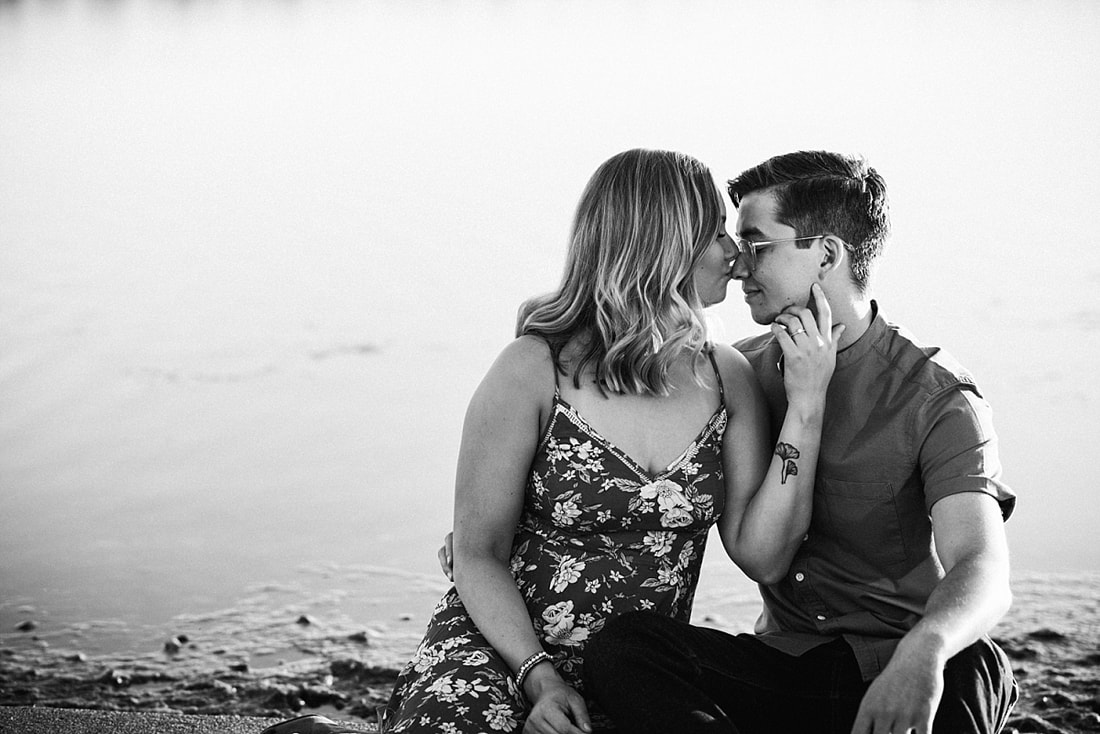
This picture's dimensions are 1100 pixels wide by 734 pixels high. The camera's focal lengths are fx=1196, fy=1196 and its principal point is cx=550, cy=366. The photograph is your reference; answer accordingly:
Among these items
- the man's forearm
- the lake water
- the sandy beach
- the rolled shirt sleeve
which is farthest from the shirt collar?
the lake water

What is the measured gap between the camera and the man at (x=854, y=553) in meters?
2.07

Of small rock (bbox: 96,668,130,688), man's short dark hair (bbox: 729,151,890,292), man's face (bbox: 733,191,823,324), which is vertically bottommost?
small rock (bbox: 96,668,130,688)

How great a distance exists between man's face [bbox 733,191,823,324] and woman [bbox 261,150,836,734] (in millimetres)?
122

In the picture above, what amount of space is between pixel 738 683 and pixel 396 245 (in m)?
6.29

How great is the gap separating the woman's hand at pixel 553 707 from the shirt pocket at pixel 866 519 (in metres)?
0.68

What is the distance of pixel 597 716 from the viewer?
2295 mm

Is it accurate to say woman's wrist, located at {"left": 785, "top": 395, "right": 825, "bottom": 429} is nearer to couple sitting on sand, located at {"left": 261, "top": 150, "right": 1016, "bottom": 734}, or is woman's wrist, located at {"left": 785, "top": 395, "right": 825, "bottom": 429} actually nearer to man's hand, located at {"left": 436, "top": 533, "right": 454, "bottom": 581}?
couple sitting on sand, located at {"left": 261, "top": 150, "right": 1016, "bottom": 734}

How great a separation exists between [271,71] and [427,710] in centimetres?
798

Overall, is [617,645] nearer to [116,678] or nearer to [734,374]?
[734,374]

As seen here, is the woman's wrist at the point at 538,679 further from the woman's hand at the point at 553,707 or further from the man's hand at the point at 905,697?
the man's hand at the point at 905,697

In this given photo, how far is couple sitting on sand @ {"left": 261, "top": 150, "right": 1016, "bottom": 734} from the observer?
2.28 meters

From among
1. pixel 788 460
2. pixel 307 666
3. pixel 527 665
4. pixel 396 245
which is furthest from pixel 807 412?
pixel 396 245

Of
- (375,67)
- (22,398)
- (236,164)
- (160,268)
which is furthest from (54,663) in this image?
(375,67)

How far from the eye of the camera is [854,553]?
8.26 ft
